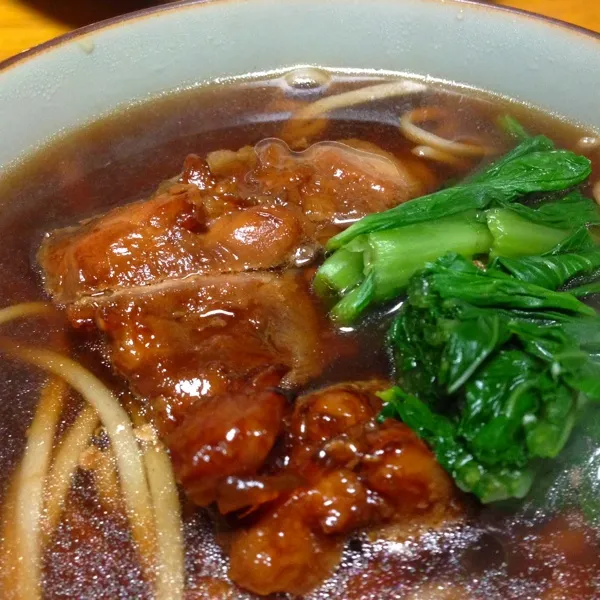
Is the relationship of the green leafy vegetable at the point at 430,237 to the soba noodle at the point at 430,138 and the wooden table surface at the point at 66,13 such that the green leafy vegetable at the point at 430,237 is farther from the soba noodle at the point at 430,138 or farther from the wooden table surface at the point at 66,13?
the wooden table surface at the point at 66,13

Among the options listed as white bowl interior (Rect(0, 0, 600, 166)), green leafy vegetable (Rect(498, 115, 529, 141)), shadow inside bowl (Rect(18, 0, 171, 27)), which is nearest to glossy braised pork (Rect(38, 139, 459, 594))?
green leafy vegetable (Rect(498, 115, 529, 141))

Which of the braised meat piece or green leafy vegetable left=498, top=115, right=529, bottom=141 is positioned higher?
green leafy vegetable left=498, top=115, right=529, bottom=141

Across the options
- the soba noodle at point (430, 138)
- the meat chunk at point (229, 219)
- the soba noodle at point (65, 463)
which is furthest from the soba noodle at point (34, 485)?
the soba noodle at point (430, 138)

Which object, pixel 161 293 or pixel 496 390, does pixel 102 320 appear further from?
pixel 496 390

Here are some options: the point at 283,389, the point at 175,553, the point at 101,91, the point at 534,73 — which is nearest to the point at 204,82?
the point at 101,91

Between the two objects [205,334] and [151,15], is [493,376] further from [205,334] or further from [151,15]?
[151,15]

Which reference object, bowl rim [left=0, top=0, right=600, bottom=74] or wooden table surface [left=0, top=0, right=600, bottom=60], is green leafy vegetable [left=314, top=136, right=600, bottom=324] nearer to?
bowl rim [left=0, top=0, right=600, bottom=74]

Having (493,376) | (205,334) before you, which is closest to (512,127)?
(493,376)
